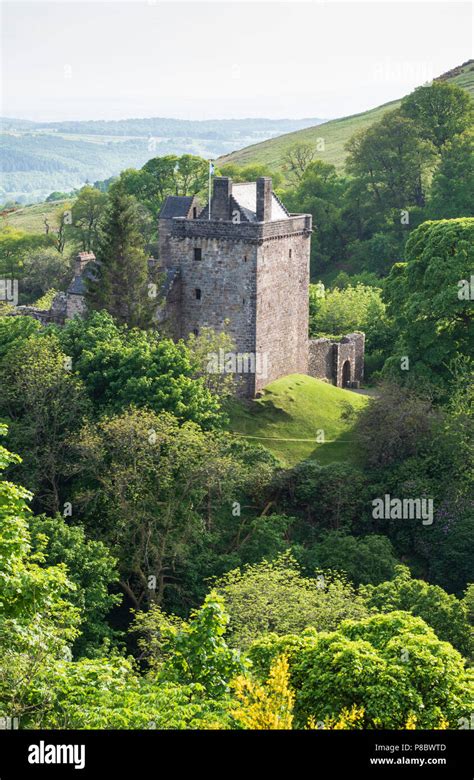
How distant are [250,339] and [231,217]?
5.91m

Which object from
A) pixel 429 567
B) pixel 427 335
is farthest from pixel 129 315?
pixel 429 567

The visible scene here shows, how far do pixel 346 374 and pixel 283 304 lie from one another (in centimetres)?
1027

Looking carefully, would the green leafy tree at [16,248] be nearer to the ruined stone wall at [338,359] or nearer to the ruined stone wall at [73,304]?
the ruined stone wall at [73,304]

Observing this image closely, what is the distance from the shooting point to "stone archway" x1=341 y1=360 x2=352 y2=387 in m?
72.4

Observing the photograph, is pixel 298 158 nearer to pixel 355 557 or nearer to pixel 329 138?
pixel 329 138

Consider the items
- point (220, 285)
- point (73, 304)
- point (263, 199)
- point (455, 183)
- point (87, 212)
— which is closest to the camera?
point (263, 199)

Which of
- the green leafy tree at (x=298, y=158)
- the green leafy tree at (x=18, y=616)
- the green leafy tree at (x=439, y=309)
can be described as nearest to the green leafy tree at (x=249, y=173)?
the green leafy tree at (x=298, y=158)

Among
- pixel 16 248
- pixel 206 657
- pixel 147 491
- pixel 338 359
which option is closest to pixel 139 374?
pixel 147 491

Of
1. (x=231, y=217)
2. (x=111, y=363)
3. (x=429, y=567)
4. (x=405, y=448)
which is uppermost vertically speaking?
(x=231, y=217)

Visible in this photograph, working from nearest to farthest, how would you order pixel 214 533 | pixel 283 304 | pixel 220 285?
pixel 214 533 → pixel 220 285 → pixel 283 304

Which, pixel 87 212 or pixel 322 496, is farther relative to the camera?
pixel 87 212

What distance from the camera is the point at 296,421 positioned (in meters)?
62.0
